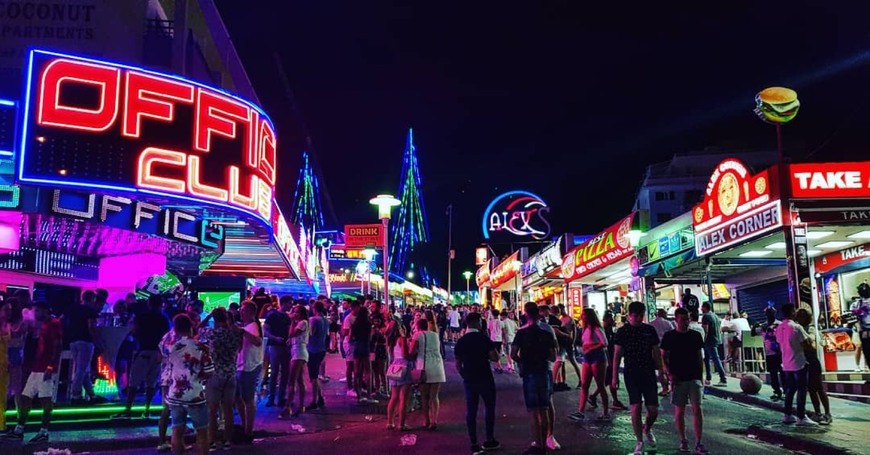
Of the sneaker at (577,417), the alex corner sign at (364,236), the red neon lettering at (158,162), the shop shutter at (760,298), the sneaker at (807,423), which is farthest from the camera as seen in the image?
the alex corner sign at (364,236)

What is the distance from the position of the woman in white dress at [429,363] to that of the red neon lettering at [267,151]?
489 cm

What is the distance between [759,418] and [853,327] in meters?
6.52

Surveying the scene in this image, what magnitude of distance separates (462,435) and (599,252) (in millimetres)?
15864

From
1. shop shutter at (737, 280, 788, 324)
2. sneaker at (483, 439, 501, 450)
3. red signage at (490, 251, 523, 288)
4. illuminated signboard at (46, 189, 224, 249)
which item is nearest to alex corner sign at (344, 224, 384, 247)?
red signage at (490, 251, 523, 288)

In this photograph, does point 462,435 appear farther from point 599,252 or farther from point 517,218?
point 517,218

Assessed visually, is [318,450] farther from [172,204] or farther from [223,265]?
[223,265]

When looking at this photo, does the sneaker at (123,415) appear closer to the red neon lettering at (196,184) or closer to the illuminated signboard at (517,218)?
the red neon lettering at (196,184)

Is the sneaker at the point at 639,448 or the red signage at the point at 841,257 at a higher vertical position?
the red signage at the point at 841,257

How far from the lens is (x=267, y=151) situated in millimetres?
13641

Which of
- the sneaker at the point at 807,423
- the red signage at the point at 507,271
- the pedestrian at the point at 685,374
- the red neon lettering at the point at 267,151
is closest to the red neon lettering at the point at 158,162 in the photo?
the red neon lettering at the point at 267,151

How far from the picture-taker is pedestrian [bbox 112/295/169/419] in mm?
10273

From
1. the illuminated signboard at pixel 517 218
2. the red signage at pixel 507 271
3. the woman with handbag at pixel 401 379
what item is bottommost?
the woman with handbag at pixel 401 379

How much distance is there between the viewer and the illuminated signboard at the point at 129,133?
33.8 ft

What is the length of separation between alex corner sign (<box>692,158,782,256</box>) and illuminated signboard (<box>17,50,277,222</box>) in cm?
1001
